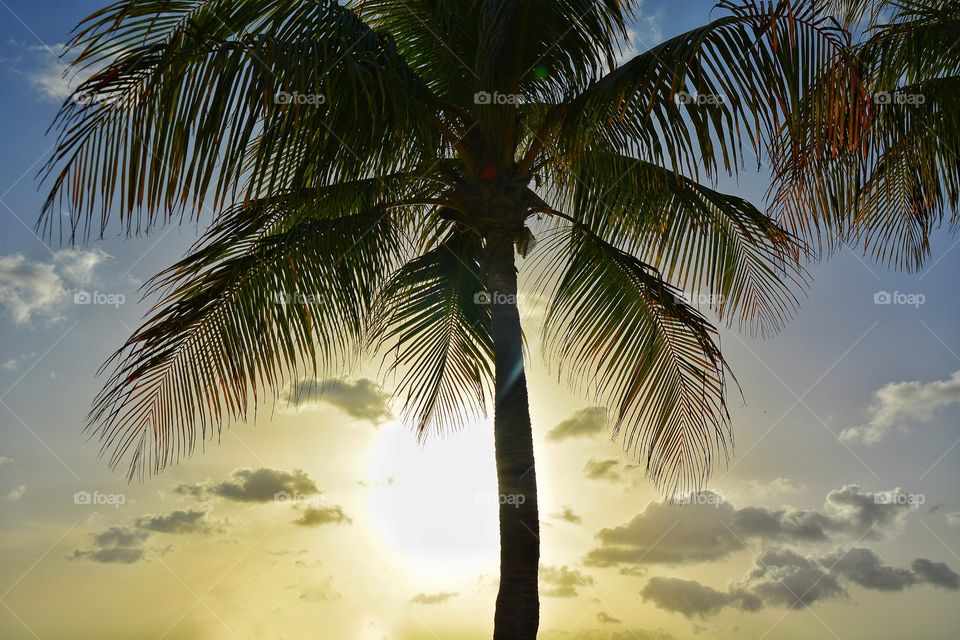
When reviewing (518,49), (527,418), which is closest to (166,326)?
(527,418)

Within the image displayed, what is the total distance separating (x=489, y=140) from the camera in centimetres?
773

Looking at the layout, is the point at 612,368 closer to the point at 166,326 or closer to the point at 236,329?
the point at 236,329

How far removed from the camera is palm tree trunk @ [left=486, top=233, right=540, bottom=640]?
6.87 m
